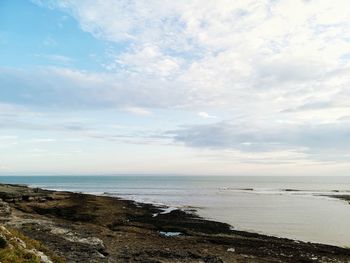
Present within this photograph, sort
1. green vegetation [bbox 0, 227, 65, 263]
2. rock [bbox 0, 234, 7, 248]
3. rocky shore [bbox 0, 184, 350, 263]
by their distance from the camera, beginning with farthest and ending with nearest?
rocky shore [bbox 0, 184, 350, 263], rock [bbox 0, 234, 7, 248], green vegetation [bbox 0, 227, 65, 263]

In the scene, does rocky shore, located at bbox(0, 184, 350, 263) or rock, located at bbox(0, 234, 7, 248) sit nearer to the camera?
rock, located at bbox(0, 234, 7, 248)

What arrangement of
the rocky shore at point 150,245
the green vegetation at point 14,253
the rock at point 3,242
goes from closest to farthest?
the green vegetation at point 14,253 < the rock at point 3,242 < the rocky shore at point 150,245

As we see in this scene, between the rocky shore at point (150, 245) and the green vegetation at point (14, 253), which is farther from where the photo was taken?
the rocky shore at point (150, 245)

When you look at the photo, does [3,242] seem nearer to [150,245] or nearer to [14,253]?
[14,253]

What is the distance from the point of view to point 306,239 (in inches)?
1387

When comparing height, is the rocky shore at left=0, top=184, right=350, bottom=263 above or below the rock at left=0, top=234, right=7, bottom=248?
below

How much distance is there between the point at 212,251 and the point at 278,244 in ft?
24.4

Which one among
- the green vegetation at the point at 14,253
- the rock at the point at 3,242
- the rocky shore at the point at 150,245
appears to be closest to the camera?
the green vegetation at the point at 14,253

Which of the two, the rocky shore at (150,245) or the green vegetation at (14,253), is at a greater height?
the green vegetation at (14,253)

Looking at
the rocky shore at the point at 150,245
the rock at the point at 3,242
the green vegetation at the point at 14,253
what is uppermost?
the rock at the point at 3,242

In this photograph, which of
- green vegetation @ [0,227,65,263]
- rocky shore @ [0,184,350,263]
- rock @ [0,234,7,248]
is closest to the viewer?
green vegetation @ [0,227,65,263]

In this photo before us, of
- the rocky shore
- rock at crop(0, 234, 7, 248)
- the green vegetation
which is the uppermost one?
rock at crop(0, 234, 7, 248)

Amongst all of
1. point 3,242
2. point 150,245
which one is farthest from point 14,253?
point 150,245

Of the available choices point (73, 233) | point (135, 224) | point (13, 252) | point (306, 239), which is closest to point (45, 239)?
point (73, 233)
